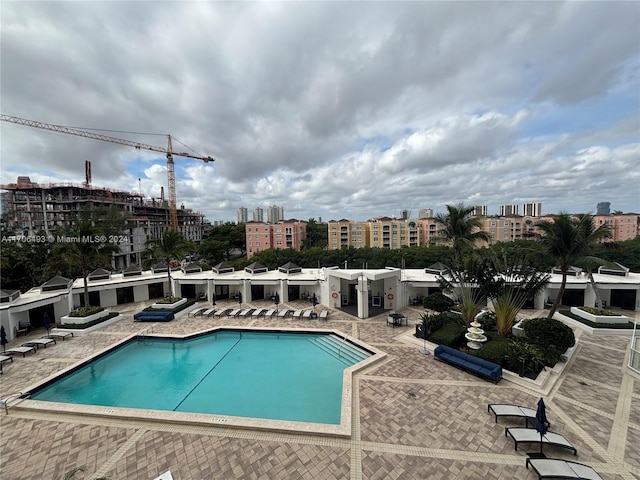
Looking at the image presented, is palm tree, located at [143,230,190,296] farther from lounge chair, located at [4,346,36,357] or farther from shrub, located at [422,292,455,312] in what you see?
shrub, located at [422,292,455,312]

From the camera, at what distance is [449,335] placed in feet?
42.2

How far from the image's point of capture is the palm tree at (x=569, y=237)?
554 inches

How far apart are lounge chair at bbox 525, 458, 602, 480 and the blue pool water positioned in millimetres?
5152

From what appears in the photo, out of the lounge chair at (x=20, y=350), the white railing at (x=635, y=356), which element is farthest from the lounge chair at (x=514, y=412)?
the lounge chair at (x=20, y=350)

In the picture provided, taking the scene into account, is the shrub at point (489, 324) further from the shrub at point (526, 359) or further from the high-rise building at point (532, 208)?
the high-rise building at point (532, 208)

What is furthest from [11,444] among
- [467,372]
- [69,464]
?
[467,372]

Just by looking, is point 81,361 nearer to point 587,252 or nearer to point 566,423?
point 566,423

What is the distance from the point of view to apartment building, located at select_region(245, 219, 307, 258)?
71625mm

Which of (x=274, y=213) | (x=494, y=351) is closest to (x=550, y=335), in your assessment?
(x=494, y=351)

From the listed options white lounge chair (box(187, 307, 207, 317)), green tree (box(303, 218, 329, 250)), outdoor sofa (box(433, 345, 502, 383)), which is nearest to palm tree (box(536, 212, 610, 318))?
outdoor sofa (box(433, 345, 502, 383))

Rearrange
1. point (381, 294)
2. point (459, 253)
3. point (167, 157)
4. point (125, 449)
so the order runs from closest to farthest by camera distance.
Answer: point (125, 449), point (381, 294), point (459, 253), point (167, 157)

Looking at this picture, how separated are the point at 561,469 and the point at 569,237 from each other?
13016 mm

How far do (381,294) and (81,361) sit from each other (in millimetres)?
18005

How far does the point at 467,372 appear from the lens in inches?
421
